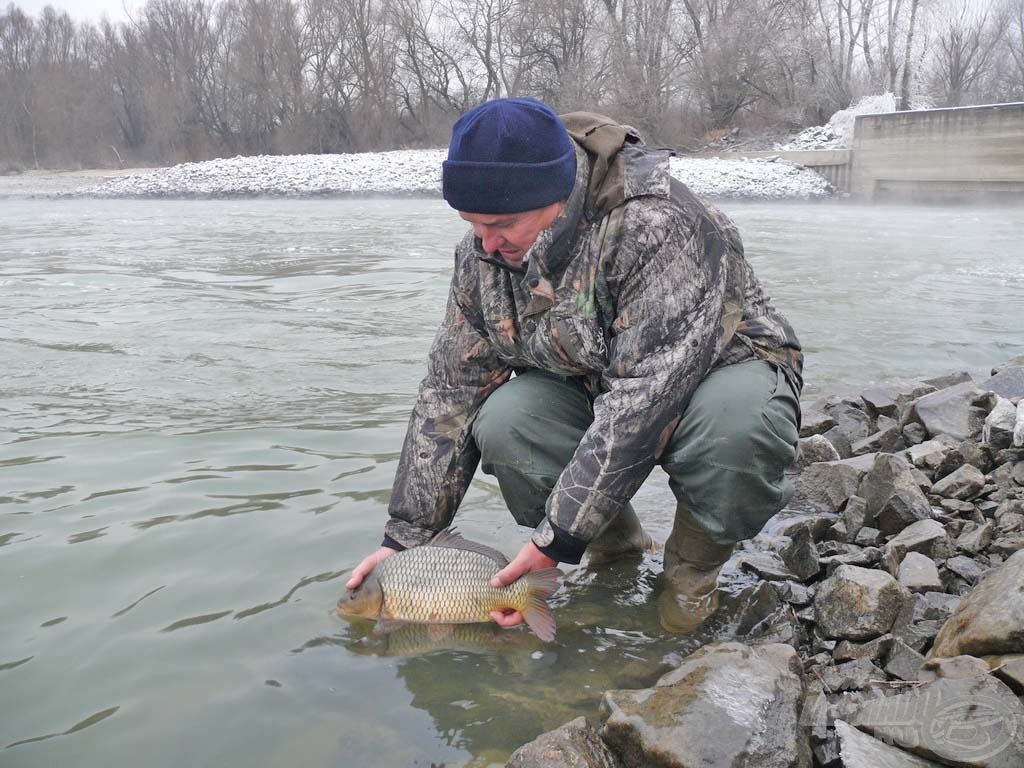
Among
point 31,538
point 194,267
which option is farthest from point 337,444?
point 194,267

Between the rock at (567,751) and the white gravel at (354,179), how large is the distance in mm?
24242

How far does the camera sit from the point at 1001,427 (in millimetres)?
4305

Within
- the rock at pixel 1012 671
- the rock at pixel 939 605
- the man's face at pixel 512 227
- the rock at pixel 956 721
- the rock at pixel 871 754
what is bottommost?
the rock at pixel 939 605

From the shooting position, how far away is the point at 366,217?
72.9 ft

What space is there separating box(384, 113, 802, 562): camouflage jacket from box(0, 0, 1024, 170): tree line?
35.5 metres

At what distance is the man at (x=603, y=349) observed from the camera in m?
2.79

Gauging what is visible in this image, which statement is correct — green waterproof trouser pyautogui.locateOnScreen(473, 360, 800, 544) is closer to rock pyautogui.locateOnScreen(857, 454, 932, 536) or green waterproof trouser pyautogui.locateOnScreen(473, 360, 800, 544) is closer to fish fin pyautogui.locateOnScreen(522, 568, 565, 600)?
fish fin pyautogui.locateOnScreen(522, 568, 565, 600)

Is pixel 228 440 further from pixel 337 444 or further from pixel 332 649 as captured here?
pixel 332 649

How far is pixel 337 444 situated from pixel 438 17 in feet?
152

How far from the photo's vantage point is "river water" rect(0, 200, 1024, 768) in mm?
2672

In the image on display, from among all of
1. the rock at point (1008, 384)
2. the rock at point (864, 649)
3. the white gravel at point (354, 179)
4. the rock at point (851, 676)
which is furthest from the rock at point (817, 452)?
the white gravel at point (354, 179)

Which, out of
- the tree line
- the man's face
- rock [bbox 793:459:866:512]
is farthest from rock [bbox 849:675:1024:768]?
the tree line

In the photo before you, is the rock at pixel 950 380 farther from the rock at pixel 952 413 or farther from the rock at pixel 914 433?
the rock at pixel 914 433

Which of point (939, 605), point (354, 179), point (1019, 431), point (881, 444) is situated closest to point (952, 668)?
point (939, 605)
